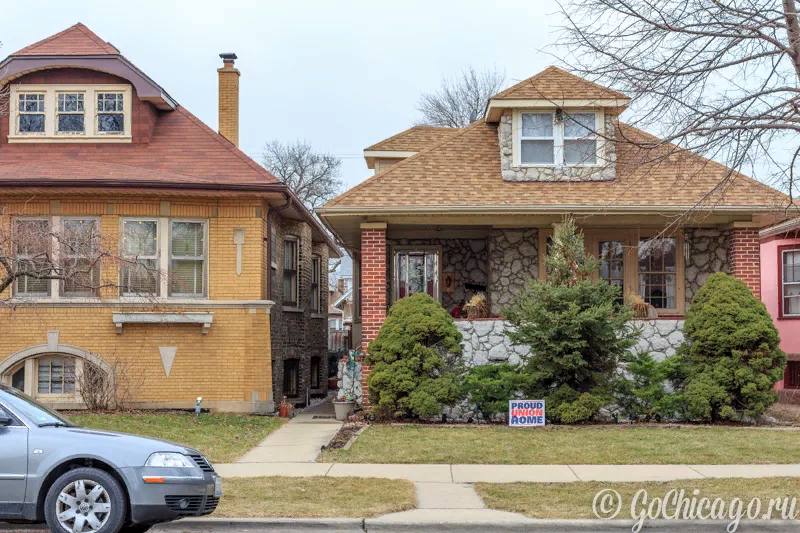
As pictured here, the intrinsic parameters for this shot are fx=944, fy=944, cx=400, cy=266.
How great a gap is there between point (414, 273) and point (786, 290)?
9235mm

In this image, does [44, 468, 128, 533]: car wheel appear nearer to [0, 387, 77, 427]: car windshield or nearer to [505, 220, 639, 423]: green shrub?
[0, 387, 77, 427]: car windshield

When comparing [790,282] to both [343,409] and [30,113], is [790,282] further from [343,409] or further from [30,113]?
[30,113]

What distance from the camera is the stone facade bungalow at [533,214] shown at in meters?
17.3

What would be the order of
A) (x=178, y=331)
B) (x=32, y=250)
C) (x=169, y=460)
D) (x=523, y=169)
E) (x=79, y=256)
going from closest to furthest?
1. (x=169, y=460)
2. (x=32, y=250)
3. (x=79, y=256)
4. (x=178, y=331)
5. (x=523, y=169)

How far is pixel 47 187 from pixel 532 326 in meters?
9.27

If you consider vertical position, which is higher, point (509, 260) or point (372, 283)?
point (509, 260)

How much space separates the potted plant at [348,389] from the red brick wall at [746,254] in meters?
7.56

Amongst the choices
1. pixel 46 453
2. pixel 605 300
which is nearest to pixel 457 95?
pixel 605 300

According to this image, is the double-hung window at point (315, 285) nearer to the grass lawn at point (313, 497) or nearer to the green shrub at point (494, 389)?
the green shrub at point (494, 389)

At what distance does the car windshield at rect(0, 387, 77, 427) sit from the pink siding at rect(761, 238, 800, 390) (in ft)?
59.3

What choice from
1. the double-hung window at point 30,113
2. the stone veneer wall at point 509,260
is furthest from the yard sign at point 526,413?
the double-hung window at point 30,113

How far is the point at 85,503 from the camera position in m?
7.64

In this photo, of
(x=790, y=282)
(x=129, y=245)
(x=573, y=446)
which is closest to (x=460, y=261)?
(x=129, y=245)

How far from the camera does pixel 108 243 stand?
1652 centimetres
